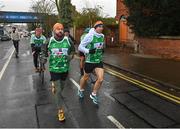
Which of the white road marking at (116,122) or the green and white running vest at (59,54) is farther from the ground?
the green and white running vest at (59,54)

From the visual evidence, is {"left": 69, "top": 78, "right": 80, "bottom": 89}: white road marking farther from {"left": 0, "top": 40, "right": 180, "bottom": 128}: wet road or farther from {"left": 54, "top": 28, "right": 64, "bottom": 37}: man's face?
{"left": 54, "top": 28, "right": 64, "bottom": 37}: man's face

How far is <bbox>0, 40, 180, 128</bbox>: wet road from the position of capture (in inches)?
255

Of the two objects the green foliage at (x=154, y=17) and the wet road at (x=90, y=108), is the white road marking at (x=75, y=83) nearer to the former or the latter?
the wet road at (x=90, y=108)

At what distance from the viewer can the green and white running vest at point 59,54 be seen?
6723mm

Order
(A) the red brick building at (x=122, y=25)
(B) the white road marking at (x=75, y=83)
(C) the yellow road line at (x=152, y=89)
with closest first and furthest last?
(C) the yellow road line at (x=152, y=89) → (B) the white road marking at (x=75, y=83) → (A) the red brick building at (x=122, y=25)

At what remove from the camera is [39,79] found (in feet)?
38.8

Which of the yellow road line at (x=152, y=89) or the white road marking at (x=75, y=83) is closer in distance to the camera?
the yellow road line at (x=152, y=89)

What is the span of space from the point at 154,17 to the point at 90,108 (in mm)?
12461

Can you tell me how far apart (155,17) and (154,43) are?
4.81 feet

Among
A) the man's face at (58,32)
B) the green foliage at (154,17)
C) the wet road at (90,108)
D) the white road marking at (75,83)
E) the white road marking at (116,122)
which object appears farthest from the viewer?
the green foliage at (154,17)

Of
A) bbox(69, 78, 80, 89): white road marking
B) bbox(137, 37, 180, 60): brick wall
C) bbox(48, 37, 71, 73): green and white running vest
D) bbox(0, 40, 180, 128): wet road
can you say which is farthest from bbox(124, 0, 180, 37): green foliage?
bbox(48, 37, 71, 73): green and white running vest

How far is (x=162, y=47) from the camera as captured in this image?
1842cm

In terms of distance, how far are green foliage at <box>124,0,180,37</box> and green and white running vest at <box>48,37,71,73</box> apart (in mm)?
11471

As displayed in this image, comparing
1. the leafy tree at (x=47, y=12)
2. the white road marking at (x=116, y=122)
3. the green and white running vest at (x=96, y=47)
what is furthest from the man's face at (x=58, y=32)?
the leafy tree at (x=47, y=12)
